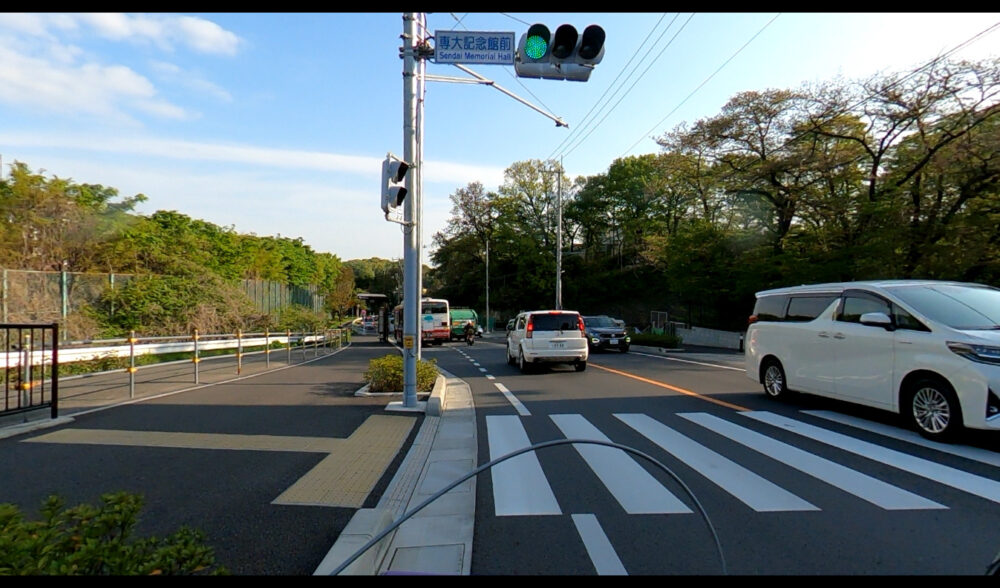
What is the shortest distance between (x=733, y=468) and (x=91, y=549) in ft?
17.9

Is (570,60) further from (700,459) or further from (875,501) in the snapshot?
(875,501)

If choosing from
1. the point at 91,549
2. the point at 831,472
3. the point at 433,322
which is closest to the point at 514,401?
the point at 831,472

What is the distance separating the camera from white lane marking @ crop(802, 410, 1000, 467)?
19.2ft

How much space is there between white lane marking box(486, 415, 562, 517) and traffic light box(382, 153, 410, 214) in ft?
13.1

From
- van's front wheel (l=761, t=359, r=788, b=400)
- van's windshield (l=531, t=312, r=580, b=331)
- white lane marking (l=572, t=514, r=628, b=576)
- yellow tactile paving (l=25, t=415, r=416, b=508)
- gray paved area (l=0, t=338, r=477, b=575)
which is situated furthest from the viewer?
van's windshield (l=531, t=312, r=580, b=331)

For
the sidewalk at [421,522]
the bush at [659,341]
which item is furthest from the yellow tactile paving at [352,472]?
the bush at [659,341]

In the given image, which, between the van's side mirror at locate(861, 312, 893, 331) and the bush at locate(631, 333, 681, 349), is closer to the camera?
the van's side mirror at locate(861, 312, 893, 331)

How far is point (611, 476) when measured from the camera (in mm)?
5465

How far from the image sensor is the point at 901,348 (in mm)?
7023

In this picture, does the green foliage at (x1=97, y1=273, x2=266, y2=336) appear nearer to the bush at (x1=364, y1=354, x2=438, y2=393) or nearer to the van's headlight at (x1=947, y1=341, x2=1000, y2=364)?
the bush at (x1=364, y1=354, x2=438, y2=393)

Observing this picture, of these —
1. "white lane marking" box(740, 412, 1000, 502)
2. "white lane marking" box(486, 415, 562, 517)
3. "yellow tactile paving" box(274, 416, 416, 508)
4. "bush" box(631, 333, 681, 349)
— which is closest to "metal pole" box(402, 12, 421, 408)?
"yellow tactile paving" box(274, 416, 416, 508)

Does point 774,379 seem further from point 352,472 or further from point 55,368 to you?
point 55,368

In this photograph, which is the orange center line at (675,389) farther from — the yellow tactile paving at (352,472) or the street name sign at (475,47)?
the street name sign at (475,47)

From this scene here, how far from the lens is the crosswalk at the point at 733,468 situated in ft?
15.3
